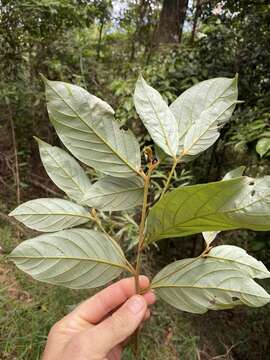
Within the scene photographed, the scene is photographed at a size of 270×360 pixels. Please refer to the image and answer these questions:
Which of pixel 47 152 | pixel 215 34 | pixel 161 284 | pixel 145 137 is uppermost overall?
pixel 215 34

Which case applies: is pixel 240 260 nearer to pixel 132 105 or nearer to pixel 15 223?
pixel 132 105

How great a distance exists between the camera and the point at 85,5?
2.99 metres

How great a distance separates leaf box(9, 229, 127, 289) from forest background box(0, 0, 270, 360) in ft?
2.88

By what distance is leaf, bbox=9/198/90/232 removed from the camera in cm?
61

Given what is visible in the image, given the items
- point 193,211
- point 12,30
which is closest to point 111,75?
point 12,30

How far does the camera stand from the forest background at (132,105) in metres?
1.92

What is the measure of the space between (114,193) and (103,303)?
40cm

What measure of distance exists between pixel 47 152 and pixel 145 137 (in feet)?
5.15

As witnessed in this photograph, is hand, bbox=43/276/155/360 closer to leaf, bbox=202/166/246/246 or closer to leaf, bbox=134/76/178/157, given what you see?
leaf, bbox=202/166/246/246

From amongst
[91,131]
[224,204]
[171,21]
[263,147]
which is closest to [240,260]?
[224,204]

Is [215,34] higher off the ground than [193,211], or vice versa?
[215,34]

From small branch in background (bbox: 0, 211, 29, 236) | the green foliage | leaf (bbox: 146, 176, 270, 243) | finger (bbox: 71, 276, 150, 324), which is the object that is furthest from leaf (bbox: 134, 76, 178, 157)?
small branch in background (bbox: 0, 211, 29, 236)

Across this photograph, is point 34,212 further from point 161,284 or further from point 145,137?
point 145,137

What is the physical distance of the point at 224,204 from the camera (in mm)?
452
